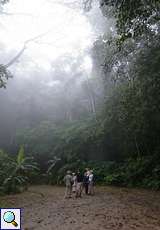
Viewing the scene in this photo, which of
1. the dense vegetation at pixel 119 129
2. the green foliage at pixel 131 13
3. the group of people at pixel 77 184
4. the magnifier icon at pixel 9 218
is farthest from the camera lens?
the group of people at pixel 77 184

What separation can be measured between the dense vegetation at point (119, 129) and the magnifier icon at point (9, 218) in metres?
5.90

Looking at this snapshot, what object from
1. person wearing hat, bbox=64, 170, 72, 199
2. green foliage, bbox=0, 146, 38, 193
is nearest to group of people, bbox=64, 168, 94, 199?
person wearing hat, bbox=64, 170, 72, 199

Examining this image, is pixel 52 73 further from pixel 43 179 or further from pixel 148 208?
pixel 148 208

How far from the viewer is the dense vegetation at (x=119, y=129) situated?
13731 millimetres

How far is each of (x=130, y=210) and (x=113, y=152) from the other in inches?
590

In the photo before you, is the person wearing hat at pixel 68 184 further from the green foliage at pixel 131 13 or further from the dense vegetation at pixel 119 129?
the green foliage at pixel 131 13

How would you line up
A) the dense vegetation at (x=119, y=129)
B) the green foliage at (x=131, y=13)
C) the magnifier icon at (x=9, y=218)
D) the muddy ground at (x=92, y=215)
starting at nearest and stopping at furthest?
the magnifier icon at (x=9, y=218)
the muddy ground at (x=92, y=215)
the green foliage at (x=131, y=13)
the dense vegetation at (x=119, y=129)

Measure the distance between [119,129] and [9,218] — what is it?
16.8m

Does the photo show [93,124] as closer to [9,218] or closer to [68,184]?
[68,184]

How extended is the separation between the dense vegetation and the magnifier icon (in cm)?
590

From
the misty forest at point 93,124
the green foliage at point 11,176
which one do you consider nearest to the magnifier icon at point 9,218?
the misty forest at point 93,124

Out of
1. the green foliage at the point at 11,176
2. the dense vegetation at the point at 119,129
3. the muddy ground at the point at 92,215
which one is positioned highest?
the dense vegetation at the point at 119,129

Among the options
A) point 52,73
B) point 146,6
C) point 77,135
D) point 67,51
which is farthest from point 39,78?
point 146,6

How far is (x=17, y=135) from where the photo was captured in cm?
3081
